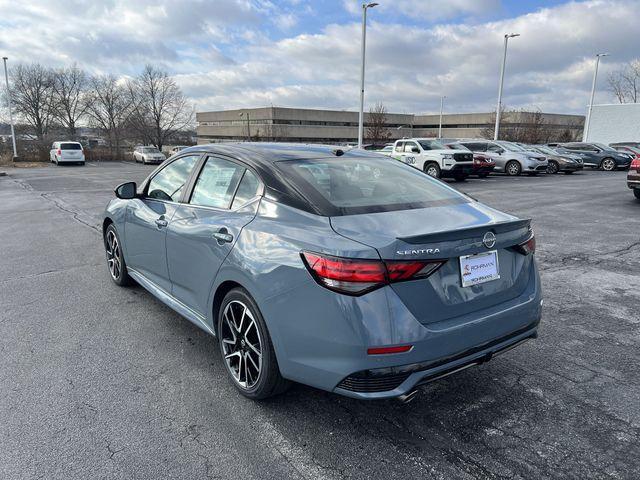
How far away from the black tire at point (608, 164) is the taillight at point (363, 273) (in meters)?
31.9

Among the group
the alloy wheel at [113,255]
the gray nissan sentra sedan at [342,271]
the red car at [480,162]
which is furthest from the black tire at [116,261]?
the red car at [480,162]

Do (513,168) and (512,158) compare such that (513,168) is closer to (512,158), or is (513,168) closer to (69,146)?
(512,158)

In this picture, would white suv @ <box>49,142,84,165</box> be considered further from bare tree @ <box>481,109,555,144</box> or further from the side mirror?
bare tree @ <box>481,109,555,144</box>

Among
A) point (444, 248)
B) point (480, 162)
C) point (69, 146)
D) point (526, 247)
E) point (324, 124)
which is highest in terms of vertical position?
point (324, 124)

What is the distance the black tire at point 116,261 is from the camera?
4918 mm

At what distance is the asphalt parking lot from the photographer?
232 centimetres

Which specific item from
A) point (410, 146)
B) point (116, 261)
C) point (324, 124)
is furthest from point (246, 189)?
point (324, 124)

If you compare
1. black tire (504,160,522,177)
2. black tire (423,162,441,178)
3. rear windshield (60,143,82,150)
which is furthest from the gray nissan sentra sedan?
rear windshield (60,143,82,150)

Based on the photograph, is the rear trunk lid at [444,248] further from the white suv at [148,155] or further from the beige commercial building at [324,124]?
the beige commercial building at [324,124]

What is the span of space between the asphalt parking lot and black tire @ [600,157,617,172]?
2846cm

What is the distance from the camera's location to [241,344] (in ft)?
9.64

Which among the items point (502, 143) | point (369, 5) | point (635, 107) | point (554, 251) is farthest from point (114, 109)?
point (554, 251)

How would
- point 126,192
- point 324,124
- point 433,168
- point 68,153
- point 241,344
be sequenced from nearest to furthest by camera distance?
point 241,344
point 126,192
point 433,168
point 68,153
point 324,124

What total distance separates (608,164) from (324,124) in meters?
62.7
